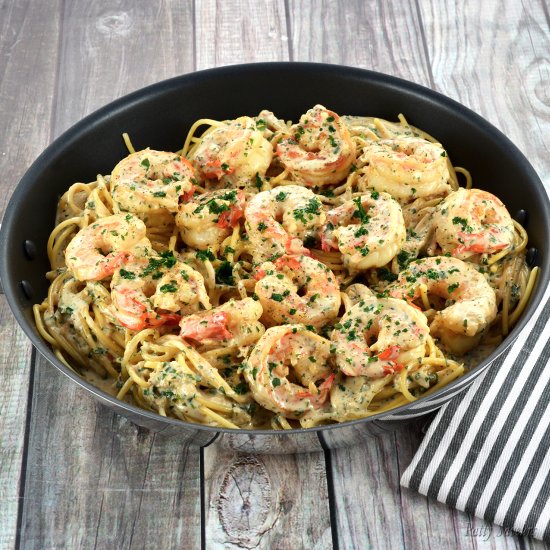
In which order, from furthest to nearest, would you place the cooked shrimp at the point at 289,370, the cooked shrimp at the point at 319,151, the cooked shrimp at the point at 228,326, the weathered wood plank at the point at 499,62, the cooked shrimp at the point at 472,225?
1. the weathered wood plank at the point at 499,62
2. the cooked shrimp at the point at 319,151
3. the cooked shrimp at the point at 472,225
4. the cooked shrimp at the point at 228,326
5. the cooked shrimp at the point at 289,370

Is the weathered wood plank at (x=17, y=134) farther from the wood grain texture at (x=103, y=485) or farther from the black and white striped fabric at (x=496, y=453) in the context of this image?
the black and white striped fabric at (x=496, y=453)

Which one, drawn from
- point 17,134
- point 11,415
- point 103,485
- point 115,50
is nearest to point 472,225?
point 103,485

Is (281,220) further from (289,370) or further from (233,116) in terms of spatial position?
(233,116)

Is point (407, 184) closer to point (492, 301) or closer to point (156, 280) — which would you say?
point (492, 301)

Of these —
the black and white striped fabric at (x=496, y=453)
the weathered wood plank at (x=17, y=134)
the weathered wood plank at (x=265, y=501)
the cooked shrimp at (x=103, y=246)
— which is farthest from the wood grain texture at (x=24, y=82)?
the black and white striped fabric at (x=496, y=453)

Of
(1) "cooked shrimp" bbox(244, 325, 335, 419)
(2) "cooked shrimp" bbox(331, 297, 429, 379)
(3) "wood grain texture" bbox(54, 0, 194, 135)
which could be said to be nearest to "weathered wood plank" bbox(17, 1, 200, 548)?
(1) "cooked shrimp" bbox(244, 325, 335, 419)

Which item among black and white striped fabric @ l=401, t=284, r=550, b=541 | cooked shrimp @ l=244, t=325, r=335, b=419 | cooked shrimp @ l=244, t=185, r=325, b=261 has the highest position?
cooked shrimp @ l=244, t=185, r=325, b=261

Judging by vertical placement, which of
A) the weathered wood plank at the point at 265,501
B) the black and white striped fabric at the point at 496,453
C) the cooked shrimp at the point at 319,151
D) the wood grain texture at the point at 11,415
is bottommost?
the wood grain texture at the point at 11,415

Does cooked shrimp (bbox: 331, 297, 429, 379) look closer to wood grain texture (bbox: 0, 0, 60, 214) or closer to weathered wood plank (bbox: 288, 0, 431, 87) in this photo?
wood grain texture (bbox: 0, 0, 60, 214)
